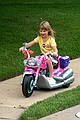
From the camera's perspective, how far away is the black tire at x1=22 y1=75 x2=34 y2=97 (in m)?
6.68

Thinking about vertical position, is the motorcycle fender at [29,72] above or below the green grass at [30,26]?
above

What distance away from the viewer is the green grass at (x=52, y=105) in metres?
5.69

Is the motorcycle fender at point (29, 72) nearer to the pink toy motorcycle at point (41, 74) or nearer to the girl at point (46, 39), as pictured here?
the pink toy motorcycle at point (41, 74)

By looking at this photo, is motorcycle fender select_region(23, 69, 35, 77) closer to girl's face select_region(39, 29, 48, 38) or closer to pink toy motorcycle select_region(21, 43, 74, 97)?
pink toy motorcycle select_region(21, 43, 74, 97)

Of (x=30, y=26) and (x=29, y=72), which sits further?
(x=30, y=26)

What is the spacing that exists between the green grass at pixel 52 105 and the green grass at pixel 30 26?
72.4 inches

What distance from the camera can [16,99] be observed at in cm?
669

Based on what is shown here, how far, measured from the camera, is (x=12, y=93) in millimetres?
7074

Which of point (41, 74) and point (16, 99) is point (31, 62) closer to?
point (41, 74)

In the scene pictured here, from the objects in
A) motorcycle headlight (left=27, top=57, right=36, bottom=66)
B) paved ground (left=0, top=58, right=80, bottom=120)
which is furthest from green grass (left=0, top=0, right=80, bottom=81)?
motorcycle headlight (left=27, top=57, right=36, bottom=66)

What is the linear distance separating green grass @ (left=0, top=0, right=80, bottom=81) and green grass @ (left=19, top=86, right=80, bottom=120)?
1839 millimetres

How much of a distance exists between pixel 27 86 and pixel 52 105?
30.4 inches

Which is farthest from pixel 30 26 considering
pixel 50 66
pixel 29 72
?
pixel 29 72

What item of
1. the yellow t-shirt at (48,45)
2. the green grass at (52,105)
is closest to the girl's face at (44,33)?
the yellow t-shirt at (48,45)
